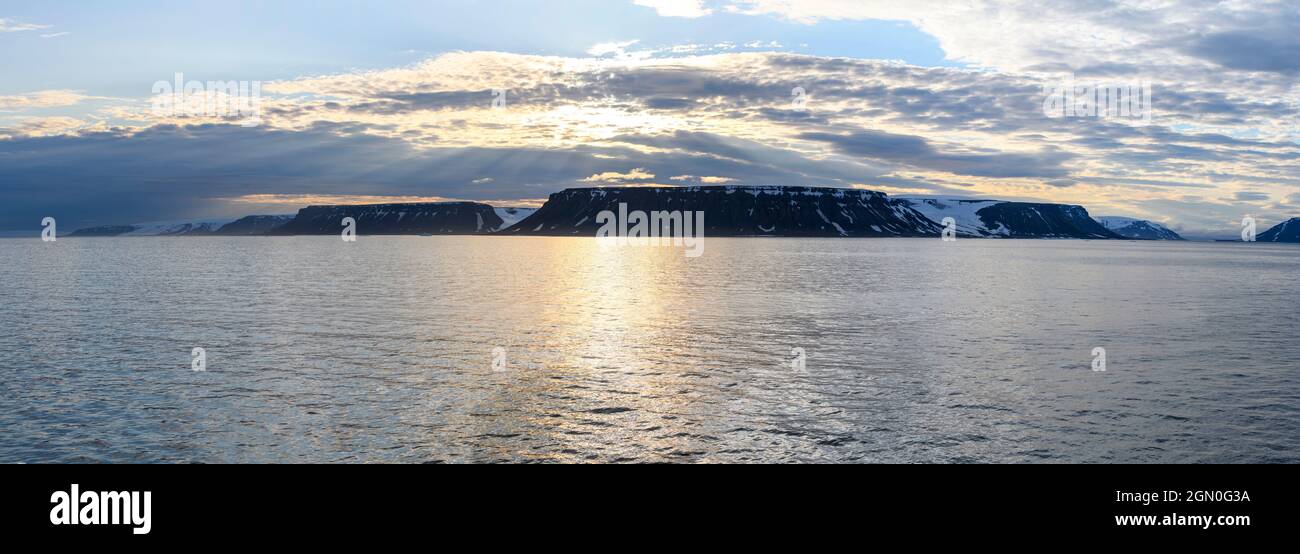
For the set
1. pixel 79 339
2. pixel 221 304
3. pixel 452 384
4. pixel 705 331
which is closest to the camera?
pixel 452 384

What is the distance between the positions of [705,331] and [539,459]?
71.0 ft

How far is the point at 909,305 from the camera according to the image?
51.2 meters

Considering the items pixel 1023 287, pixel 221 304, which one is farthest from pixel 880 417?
pixel 1023 287

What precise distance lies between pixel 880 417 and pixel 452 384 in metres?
12.7

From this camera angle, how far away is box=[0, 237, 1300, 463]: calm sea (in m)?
17.8

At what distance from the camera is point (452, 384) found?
80.4 feet

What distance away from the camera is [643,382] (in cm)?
2498

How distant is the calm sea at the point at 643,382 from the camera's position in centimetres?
1778
